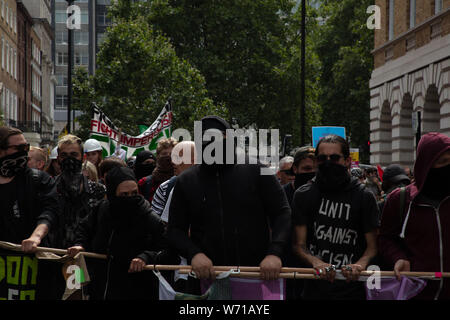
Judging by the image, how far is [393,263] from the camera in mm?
4883

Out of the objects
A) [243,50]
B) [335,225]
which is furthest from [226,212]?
[243,50]

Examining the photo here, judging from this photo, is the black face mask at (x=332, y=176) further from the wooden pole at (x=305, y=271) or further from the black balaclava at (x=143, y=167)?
the black balaclava at (x=143, y=167)

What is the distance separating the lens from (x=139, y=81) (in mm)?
29406

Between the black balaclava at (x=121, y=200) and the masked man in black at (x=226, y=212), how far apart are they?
0.57 m

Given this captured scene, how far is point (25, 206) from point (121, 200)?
678 millimetres

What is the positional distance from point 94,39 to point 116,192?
4708 inches

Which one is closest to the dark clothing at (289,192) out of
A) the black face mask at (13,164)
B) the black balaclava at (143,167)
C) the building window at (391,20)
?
the black face mask at (13,164)

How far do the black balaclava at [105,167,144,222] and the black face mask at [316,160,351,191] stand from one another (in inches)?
51.8

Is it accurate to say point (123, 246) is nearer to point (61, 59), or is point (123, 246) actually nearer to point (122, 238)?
point (122, 238)

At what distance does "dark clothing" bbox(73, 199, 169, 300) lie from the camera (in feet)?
17.9

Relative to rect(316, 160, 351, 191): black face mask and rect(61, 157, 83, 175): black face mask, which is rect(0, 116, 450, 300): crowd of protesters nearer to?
rect(316, 160, 351, 191): black face mask

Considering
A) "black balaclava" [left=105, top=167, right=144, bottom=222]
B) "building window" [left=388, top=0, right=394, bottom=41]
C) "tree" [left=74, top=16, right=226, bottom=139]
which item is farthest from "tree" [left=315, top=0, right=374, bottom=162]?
"black balaclava" [left=105, top=167, right=144, bottom=222]
